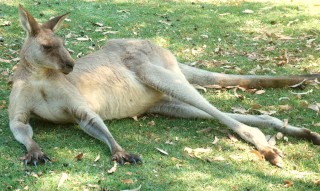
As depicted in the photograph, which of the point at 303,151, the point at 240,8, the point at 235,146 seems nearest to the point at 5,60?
the point at 235,146

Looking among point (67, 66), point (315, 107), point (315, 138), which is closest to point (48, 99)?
point (67, 66)

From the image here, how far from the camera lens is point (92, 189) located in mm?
3889

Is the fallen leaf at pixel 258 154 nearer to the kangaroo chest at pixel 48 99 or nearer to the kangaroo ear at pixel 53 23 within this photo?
the kangaroo chest at pixel 48 99

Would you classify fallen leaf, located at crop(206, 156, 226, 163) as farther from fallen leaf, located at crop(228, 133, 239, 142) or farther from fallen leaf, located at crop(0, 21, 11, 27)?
fallen leaf, located at crop(0, 21, 11, 27)

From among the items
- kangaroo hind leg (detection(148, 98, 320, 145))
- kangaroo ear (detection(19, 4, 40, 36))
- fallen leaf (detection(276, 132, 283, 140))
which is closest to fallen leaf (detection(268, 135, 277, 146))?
fallen leaf (detection(276, 132, 283, 140))

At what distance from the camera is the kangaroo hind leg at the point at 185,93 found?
462 cm

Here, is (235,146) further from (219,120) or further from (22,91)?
(22,91)

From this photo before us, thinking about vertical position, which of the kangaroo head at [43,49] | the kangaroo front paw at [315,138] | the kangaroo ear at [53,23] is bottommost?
the kangaroo front paw at [315,138]

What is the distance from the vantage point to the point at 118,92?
216 inches

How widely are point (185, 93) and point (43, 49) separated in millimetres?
1374

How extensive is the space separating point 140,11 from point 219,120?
5279 millimetres

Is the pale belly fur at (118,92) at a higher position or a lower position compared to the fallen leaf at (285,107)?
higher

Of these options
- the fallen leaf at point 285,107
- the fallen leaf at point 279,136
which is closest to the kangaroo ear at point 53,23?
the fallen leaf at point 279,136

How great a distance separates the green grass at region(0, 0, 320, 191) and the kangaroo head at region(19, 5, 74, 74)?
654 millimetres
